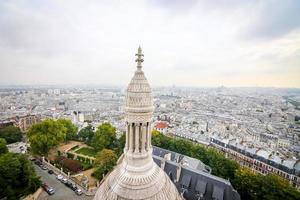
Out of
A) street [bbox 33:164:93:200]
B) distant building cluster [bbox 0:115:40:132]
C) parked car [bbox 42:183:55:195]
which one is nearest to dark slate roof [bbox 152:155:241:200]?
street [bbox 33:164:93:200]

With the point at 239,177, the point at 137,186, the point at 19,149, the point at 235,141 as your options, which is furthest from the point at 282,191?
the point at 19,149

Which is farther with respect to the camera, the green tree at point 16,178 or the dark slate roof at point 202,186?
the green tree at point 16,178

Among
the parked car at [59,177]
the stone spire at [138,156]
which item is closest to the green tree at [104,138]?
the parked car at [59,177]

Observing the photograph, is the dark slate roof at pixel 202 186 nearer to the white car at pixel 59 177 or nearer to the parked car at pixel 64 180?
the parked car at pixel 64 180

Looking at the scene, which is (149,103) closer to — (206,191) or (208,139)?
(206,191)

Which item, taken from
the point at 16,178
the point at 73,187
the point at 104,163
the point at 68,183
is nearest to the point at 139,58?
the point at 16,178

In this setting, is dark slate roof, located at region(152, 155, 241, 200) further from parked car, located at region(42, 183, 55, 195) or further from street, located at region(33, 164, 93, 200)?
parked car, located at region(42, 183, 55, 195)

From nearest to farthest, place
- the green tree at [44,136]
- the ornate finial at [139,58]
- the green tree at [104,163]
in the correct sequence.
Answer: the ornate finial at [139,58]
the green tree at [104,163]
the green tree at [44,136]
